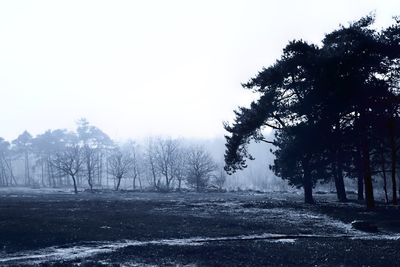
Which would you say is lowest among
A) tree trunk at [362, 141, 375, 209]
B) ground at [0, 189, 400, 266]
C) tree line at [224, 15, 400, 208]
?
ground at [0, 189, 400, 266]

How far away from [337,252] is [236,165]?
86.8ft

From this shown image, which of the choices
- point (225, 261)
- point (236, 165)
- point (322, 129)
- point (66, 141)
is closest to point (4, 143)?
point (66, 141)

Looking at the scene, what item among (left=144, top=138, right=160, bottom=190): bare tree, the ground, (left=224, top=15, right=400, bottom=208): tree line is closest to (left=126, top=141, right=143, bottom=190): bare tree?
(left=144, top=138, right=160, bottom=190): bare tree

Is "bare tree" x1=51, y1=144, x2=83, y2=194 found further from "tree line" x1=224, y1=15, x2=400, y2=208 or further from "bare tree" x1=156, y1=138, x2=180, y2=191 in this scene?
"tree line" x1=224, y1=15, x2=400, y2=208

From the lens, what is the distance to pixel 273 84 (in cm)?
3606

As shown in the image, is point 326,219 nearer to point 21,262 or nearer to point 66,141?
point 21,262

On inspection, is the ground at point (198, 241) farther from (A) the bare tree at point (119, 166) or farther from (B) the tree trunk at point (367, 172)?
(A) the bare tree at point (119, 166)

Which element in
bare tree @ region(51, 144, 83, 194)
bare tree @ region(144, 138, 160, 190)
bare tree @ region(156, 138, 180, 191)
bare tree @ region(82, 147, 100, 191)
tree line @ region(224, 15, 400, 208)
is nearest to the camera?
tree line @ region(224, 15, 400, 208)

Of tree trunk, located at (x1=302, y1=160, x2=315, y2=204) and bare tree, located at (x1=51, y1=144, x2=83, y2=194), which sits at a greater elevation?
bare tree, located at (x1=51, y1=144, x2=83, y2=194)

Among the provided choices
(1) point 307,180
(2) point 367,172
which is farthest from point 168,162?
(2) point 367,172

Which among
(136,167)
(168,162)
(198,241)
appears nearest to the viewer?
(198,241)

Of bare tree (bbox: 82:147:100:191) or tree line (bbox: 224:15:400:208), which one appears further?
bare tree (bbox: 82:147:100:191)

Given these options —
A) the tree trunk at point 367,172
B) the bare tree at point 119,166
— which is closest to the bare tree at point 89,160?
the bare tree at point 119,166

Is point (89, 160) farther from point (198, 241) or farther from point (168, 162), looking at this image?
point (198, 241)
